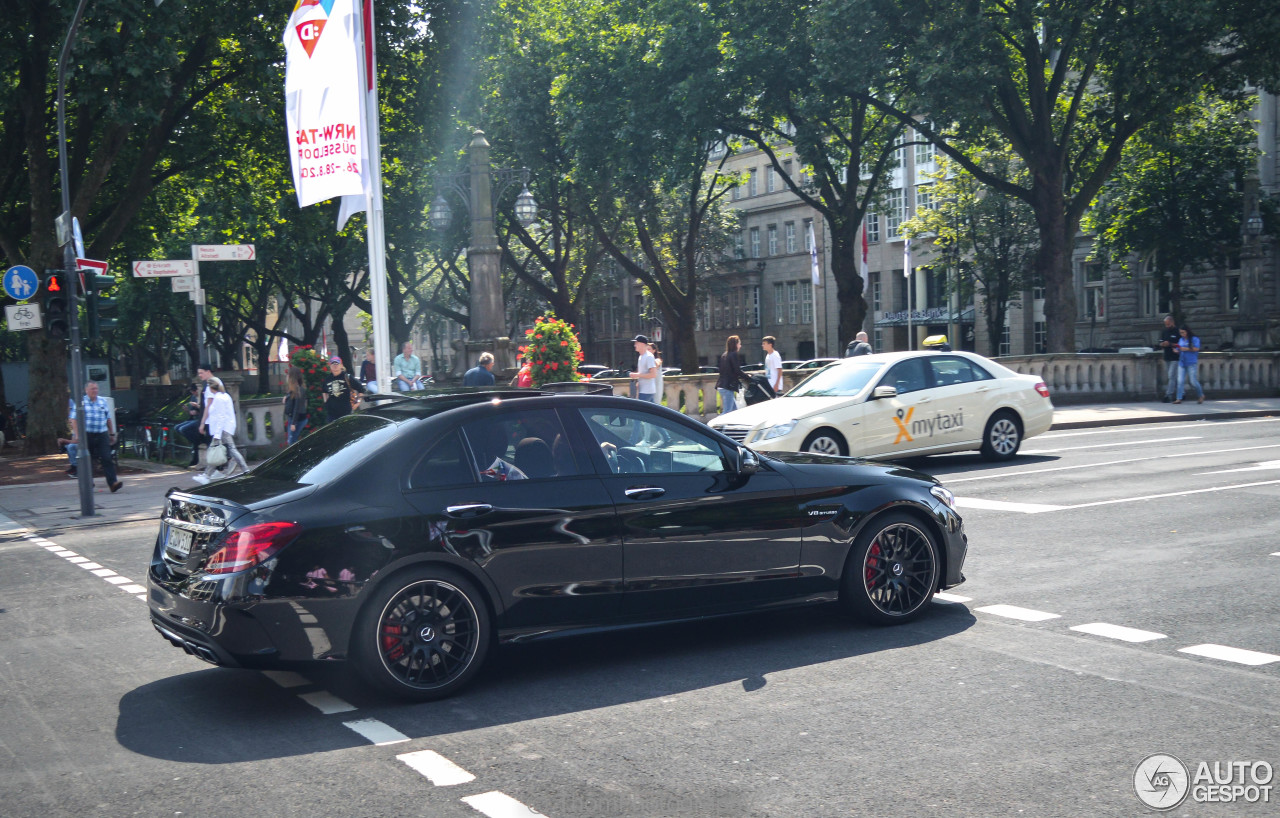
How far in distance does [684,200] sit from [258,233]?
1813cm

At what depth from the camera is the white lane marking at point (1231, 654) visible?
6141mm

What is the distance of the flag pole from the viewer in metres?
14.6

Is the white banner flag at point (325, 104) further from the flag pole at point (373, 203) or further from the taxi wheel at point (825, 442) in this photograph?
the taxi wheel at point (825, 442)

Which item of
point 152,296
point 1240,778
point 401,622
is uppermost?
point 152,296

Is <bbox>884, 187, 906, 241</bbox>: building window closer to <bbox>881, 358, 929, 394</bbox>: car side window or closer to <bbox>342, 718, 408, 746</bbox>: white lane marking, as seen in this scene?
<bbox>881, 358, 929, 394</bbox>: car side window

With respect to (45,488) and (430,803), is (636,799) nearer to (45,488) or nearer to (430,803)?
(430,803)

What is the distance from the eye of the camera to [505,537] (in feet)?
20.0

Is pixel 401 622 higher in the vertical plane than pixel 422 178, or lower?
lower

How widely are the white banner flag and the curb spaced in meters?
14.7

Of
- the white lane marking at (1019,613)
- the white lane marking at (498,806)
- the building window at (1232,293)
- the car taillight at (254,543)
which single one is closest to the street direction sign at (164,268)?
the car taillight at (254,543)

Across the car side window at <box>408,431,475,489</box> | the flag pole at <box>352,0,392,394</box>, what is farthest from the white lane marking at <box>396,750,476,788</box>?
the flag pole at <box>352,0,392,394</box>

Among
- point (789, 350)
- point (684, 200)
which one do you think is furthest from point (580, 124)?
point (789, 350)

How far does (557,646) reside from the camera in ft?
23.4

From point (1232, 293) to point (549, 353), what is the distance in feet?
125
